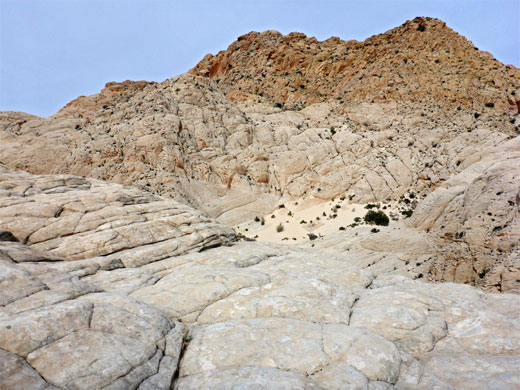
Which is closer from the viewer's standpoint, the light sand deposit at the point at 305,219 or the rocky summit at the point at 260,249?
the rocky summit at the point at 260,249

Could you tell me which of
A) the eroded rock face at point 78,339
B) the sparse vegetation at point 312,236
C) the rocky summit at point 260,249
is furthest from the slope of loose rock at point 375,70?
the eroded rock face at point 78,339

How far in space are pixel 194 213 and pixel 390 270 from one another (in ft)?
53.1

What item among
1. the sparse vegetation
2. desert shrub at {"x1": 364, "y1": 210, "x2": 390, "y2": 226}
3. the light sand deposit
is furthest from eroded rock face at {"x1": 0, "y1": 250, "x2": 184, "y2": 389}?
desert shrub at {"x1": 364, "y1": 210, "x2": 390, "y2": 226}

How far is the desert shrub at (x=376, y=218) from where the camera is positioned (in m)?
38.1

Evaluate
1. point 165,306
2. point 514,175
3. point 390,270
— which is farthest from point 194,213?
point 514,175

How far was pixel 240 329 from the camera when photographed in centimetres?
871

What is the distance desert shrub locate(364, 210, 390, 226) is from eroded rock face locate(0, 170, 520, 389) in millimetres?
24594

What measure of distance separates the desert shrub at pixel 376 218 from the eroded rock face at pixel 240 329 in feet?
80.7

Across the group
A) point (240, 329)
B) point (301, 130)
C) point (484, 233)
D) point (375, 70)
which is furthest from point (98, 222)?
point (375, 70)

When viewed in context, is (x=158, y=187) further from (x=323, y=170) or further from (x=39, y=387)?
(x=39, y=387)

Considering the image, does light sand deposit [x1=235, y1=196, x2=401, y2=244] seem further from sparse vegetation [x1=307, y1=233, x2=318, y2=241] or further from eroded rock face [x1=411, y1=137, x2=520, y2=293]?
eroded rock face [x1=411, y1=137, x2=520, y2=293]

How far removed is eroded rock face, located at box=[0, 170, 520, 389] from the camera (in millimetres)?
6605

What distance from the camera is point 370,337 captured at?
8.34 m

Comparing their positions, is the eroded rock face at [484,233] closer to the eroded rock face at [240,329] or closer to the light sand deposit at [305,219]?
the eroded rock face at [240,329]
